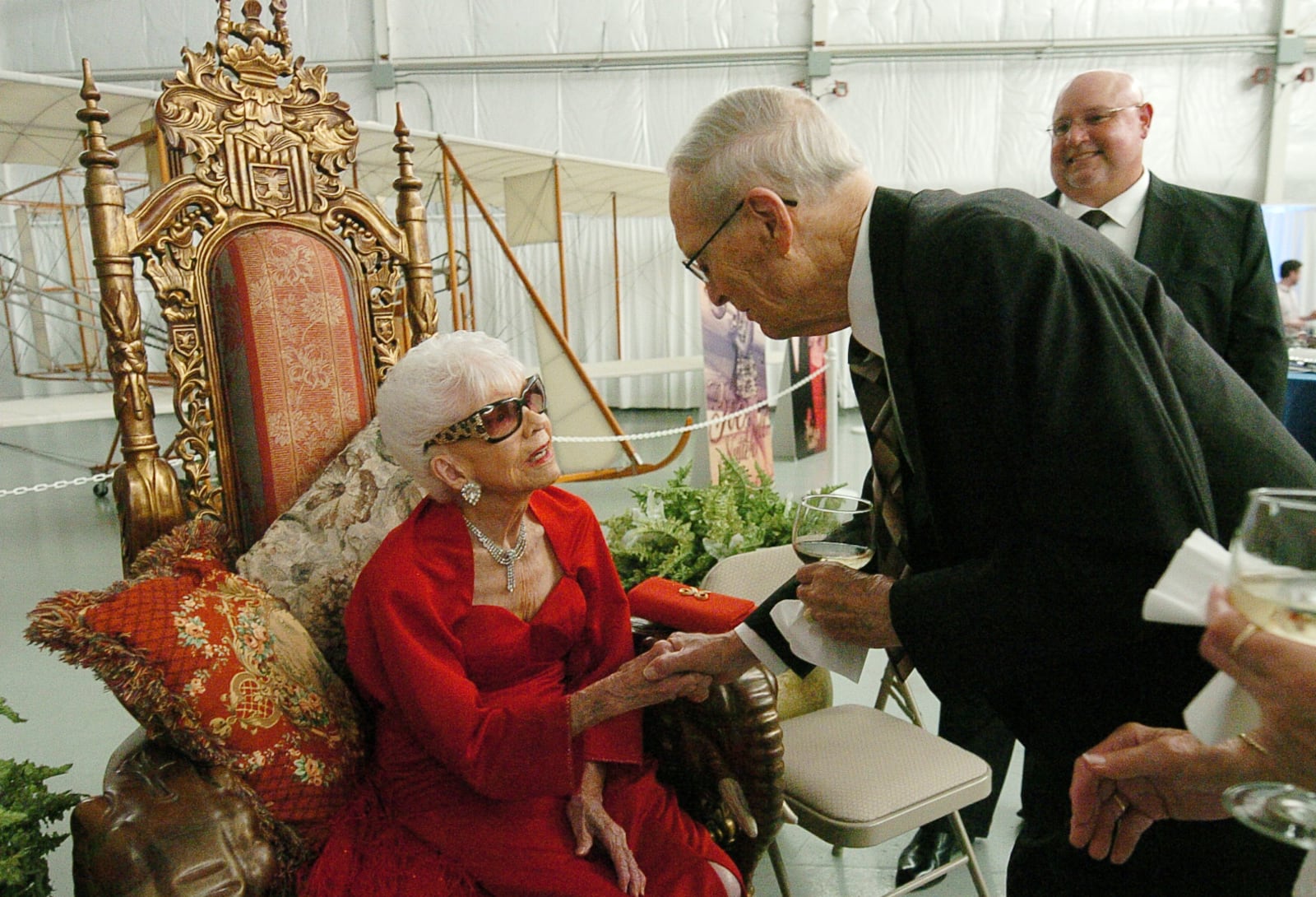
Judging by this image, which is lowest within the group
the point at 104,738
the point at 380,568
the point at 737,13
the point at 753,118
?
the point at 104,738

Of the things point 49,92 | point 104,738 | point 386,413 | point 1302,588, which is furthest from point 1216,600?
point 49,92

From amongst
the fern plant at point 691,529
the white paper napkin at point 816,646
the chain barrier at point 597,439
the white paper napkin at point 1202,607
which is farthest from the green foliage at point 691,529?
the white paper napkin at point 1202,607

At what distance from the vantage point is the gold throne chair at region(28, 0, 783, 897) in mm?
1511

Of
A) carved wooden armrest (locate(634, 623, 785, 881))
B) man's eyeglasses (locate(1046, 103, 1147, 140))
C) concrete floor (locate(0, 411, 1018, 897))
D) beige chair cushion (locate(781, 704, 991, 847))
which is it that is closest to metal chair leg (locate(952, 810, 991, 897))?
beige chair cushion (locate(781, 704, 991, 847))

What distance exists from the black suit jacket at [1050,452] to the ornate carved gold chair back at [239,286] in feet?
5.18

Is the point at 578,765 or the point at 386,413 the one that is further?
the point at 386,413

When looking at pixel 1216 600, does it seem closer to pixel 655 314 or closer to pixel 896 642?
pixel 896 642

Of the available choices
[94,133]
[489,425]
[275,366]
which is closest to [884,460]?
[489,425]

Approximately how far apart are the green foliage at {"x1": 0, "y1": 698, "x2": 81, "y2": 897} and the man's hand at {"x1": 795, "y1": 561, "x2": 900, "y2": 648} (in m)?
1.43

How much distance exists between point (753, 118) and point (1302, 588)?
0.92m

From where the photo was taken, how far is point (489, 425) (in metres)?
1.88

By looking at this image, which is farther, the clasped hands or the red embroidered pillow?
the red embroidered pillow

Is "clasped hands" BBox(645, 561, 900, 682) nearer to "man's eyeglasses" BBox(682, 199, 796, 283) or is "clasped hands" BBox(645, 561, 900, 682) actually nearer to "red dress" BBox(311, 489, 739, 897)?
"man's eyeglasses" BBox(682, 199, 796, 283)

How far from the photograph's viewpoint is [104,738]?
3332mm
